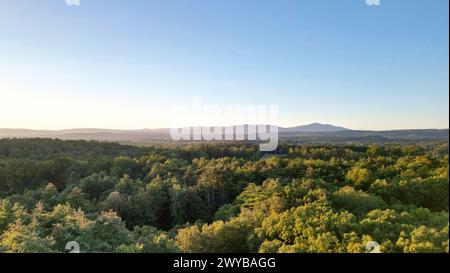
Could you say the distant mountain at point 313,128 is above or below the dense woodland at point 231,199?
above

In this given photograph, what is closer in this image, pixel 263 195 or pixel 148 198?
pixel 263 195

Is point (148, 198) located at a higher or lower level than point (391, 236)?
lower

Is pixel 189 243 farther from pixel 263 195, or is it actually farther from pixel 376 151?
pixel 376 151

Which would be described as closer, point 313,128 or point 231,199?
point 313,128

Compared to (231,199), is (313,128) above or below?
above

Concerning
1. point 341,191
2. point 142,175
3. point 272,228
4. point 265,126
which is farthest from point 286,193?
point 142,175

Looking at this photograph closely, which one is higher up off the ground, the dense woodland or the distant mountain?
the distant mountain
